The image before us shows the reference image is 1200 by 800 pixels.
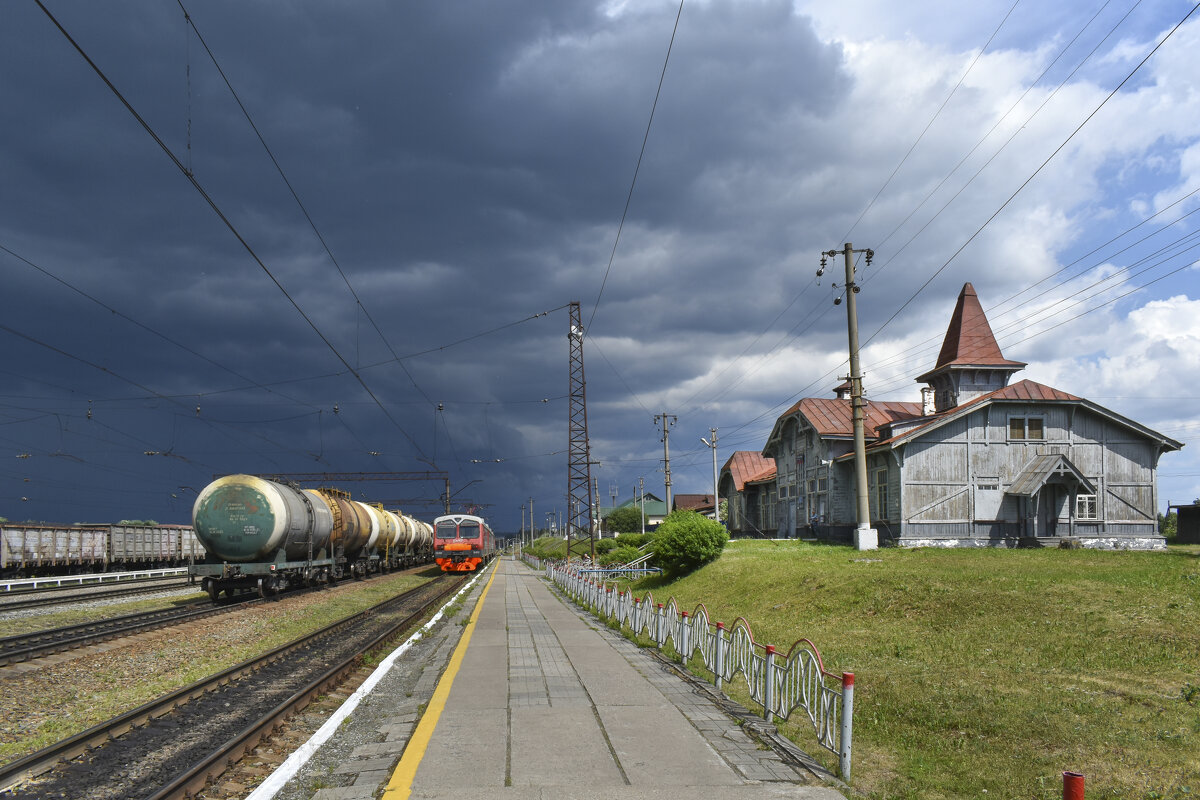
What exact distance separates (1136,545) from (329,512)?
100ft

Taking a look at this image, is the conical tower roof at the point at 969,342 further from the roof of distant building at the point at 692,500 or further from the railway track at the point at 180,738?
the roof of distant building at the point at 692,500

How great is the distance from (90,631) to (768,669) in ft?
51.2

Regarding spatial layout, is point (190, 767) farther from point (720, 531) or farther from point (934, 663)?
point (720, 531)

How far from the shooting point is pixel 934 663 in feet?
37.0

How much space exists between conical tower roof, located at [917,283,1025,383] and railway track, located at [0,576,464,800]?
101ft

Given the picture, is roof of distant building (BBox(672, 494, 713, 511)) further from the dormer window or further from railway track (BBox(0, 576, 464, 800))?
railway track (BBox(0, 576, 464, 800))

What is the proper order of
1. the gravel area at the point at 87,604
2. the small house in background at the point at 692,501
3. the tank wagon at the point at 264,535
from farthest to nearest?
the small house in background at the point at 692,501, the tank wagon at the point at 264,535, the gravel area at the point at 87,604

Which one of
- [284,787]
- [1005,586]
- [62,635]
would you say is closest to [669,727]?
[284,787]

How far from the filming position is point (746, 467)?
5562 cm

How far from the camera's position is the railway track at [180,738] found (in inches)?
261

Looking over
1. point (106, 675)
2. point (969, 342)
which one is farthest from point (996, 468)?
point (106, 675)

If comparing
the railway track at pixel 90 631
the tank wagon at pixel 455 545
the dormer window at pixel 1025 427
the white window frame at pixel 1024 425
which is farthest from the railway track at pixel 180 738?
the tank wagon at pixel 455 545

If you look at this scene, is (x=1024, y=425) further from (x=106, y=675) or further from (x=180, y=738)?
(x=180, y=738)

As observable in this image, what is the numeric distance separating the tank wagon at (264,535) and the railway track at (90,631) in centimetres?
185
